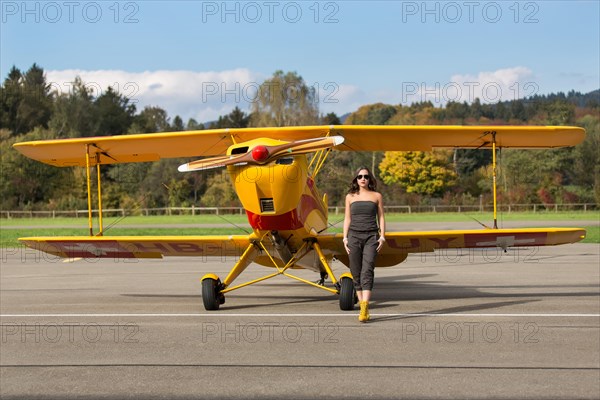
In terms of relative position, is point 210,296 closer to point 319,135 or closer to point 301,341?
point 319,135

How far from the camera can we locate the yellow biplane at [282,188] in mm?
9477

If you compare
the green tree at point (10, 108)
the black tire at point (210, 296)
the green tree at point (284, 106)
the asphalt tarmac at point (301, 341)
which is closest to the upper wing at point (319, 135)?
the black tire at point (210, 296)

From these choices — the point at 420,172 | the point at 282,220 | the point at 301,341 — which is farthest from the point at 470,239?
the point at 420,172

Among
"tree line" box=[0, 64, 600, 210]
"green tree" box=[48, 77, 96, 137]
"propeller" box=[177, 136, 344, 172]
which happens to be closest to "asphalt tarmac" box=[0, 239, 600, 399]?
"propeller" box=[177, 136, 344, 172]

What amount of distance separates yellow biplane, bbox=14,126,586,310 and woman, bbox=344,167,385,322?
2.34 feet

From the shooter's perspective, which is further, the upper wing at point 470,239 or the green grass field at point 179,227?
the green grass field at point 179,227

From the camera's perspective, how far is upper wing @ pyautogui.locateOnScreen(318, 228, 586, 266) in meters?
10.5

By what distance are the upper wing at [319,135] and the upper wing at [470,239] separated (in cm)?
150

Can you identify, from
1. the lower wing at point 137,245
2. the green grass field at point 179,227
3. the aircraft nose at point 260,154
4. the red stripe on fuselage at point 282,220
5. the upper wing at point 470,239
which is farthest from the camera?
the green grass field at point 179,227

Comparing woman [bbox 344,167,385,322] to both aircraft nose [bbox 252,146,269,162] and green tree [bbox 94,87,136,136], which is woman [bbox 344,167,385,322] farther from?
green tree [bbox 94,87,136,136]

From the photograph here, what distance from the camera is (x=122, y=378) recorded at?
5.71m

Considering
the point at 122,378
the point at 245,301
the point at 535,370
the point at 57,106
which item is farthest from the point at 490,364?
the point at 57,106

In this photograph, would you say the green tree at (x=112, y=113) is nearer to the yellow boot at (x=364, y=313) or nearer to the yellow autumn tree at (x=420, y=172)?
the yellow autumn tree at (x=420, y=172)

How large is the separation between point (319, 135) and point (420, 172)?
44191 mm
